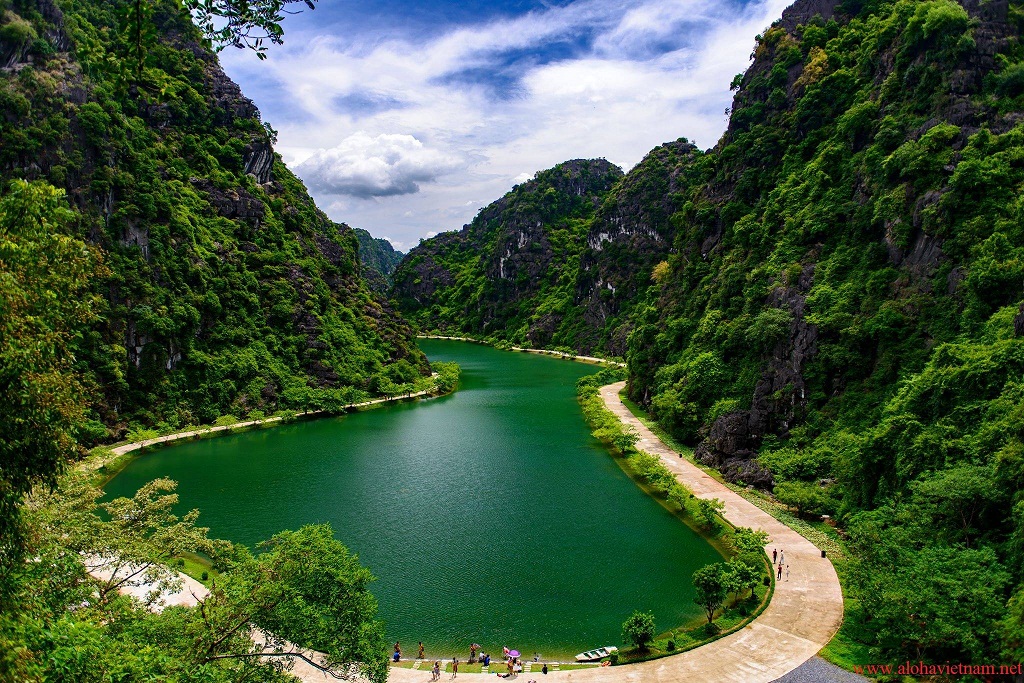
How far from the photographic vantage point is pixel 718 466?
49469mm

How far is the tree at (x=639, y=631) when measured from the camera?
80.7 ft

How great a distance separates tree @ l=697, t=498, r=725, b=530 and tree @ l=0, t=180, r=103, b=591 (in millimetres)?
34781

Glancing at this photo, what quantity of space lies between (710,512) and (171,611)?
29.7 meters

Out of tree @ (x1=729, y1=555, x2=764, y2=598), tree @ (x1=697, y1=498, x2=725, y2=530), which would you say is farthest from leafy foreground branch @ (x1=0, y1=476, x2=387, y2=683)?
tree @ (x1=697, y1=498, x2=725, y2=530)

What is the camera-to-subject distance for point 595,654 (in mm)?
24812

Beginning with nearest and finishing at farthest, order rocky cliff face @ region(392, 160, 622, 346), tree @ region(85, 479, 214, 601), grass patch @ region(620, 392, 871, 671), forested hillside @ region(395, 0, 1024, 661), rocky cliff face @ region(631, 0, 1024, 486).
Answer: tree @ region(85, 479, 214, 601) < grass patch @ region(620, 392, 871, 671) < forested hillside @ region(395, 0, 1024, 661) < rocky cliff face @ region(631, 0, 1024, 486) < rocky cliff face @ region(392, 160, 622, 346)

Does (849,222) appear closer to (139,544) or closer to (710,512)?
(710,512)

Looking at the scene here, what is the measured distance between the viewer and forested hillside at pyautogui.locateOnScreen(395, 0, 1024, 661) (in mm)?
25078

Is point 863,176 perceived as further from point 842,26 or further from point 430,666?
point 430,666

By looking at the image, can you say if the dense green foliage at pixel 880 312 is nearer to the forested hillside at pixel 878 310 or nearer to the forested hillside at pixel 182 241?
the forested hillside at pixel 878 310

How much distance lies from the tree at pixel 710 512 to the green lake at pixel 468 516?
1.43 metres

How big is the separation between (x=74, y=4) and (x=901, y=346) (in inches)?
4145

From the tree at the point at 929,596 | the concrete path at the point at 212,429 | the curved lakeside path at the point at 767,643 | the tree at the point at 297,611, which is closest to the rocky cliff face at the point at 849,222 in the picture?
the curved lakeside path at the point at 767,643

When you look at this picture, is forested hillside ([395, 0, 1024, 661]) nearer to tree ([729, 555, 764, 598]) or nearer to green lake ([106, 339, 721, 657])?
tree ([729, 555, 764, 598])
